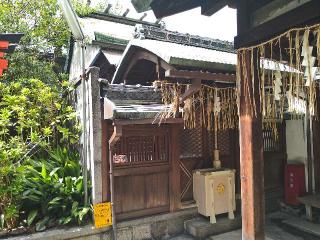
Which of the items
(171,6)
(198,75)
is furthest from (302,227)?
(171,6)

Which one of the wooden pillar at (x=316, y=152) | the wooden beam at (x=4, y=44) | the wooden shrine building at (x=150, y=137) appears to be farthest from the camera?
the wooden pillar at (x=316, y=152)

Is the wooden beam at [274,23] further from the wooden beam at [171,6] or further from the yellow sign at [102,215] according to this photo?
the yellow sign at [102,215]

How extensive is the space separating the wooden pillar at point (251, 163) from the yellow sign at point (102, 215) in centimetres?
408

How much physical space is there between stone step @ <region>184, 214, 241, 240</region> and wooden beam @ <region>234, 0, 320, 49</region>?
18.5 ft

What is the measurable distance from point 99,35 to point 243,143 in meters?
11.0

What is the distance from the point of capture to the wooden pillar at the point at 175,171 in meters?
8.43

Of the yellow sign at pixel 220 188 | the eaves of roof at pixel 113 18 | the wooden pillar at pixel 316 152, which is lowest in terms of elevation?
the yellow sign at pixel 220 188

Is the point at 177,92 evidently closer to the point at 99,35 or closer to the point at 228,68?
the point at 228,68

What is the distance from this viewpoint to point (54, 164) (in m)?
8.56

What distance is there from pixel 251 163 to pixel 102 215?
463cm

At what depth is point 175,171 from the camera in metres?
8.45

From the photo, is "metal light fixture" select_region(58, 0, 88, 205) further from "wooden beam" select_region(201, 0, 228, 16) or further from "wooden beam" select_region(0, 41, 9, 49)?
"wooden beam" select_region(201, 0, 228, 16)

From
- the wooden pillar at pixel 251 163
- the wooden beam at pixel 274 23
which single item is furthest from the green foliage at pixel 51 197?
the wooden beam at pixel 274 23

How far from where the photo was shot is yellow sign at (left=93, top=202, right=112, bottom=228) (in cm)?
723
